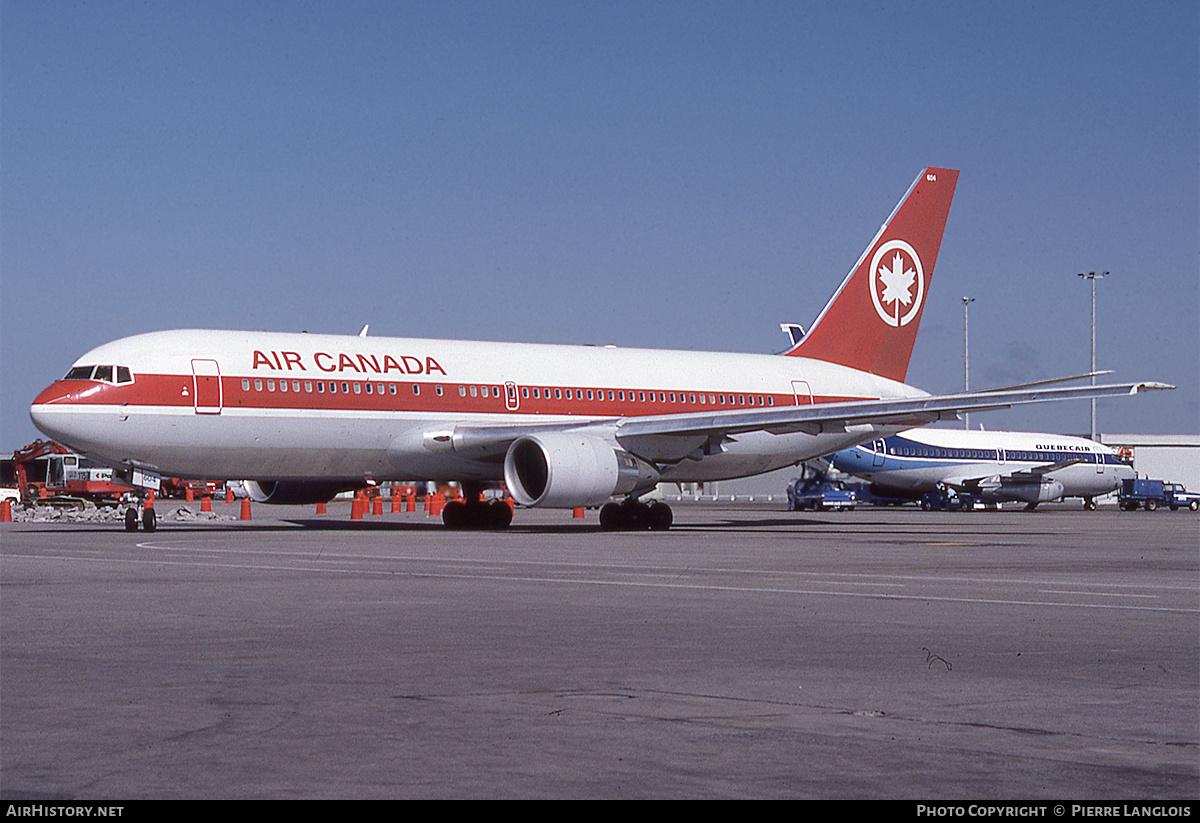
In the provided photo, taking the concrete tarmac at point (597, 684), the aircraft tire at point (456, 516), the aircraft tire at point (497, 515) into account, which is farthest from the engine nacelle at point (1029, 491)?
the concrete tarmac at point (597, 684)

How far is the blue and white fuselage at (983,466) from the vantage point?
59.2 metres

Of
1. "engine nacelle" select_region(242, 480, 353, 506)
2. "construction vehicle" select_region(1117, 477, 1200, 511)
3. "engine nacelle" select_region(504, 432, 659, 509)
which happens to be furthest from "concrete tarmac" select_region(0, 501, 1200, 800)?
"construction vehicle" select_region(1117, 477, 1200, 511)

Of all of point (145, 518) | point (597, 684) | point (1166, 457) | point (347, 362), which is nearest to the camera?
point (597, 684)

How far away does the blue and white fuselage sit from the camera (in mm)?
59250

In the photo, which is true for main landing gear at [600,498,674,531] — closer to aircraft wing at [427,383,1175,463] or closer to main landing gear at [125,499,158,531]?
aircraft wing at [427,383,1175,463]

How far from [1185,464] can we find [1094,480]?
3242cm

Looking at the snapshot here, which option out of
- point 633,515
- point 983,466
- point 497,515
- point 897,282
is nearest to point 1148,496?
point 983,466

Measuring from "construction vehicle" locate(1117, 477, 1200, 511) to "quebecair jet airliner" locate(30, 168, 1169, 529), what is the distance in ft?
116

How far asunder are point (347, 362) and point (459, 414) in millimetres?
2727

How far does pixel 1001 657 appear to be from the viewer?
9422mm

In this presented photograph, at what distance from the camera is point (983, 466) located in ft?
201

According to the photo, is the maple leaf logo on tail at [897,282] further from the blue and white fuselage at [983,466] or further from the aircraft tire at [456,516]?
the blue and white fuselage at [983,466]

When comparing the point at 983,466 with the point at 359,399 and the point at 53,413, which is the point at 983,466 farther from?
the point at 53,413
